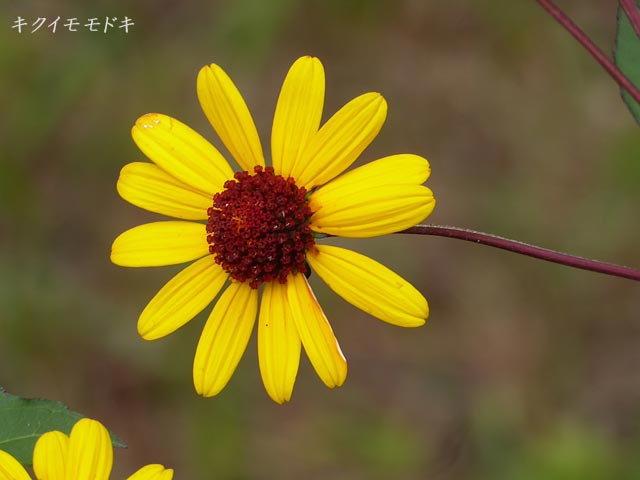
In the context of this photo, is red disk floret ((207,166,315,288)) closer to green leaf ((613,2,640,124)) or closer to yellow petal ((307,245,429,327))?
yellow petal ((307,245,429,327))

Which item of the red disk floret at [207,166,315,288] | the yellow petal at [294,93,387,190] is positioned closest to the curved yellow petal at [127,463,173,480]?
the red disk floret at [207,166,315,288]

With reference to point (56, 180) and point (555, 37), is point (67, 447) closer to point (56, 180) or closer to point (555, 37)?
point (56, 180)

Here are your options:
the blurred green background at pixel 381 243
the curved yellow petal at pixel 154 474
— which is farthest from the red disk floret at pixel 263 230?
the blurred green background at pixel 381 243

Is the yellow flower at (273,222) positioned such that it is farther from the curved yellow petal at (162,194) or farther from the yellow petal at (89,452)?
the yellow petal at (89,452)

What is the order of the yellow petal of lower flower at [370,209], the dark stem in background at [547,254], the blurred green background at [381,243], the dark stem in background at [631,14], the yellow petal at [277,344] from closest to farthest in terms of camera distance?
the dark stem in background at [547,254] → the yellow petal of lower flower at [370,209] → the dark stem in background at [631,14] → the yellow petal at [277,344] → the blurred green background at [381,243]

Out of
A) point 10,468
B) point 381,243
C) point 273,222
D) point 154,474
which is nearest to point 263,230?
point 273,222

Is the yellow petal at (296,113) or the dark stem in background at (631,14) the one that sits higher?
the dark stem in background at (631,14)

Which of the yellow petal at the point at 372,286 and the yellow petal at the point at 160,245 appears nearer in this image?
the yellow petal at the point at 372,286
